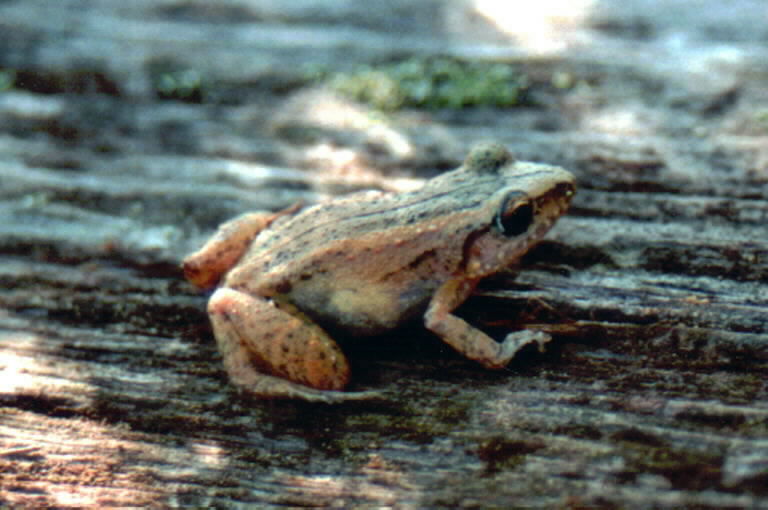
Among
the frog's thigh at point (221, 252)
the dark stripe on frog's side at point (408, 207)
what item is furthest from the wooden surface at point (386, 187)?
the dark stripe on frog's side at point (408, 207)

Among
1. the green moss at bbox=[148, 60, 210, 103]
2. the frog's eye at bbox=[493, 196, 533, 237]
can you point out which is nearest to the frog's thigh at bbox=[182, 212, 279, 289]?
the frog's eye at bbox=[493, 196, 533, 237]

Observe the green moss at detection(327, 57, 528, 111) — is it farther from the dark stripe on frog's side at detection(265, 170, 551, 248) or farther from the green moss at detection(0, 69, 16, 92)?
the green moss at detection(0, 69, 16, 92)

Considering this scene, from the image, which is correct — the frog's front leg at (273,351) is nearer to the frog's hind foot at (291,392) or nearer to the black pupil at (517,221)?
the frog's hind foot at (291,392)

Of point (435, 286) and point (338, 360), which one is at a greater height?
point (435, 286)

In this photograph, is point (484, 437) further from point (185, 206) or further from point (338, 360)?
point (185, 206)

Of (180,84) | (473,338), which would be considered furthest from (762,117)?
(180,84)

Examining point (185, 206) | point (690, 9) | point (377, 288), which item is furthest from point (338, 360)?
point (690, 9)
